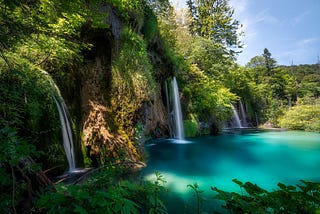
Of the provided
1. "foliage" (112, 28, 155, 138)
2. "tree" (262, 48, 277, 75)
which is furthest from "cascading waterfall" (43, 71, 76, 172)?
"tree" (262, 48, 277, 75)

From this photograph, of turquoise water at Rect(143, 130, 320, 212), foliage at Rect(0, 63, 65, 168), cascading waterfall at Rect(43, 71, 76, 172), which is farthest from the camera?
cascading waterfall at Rect(43, 71, 76, 172)

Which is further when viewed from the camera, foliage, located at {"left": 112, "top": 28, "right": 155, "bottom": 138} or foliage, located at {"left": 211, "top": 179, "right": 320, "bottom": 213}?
foliage, located at {"left": 112, "top": 28, "right": 155, "bottom": 138}

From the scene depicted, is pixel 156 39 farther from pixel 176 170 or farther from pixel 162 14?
pixel 176 170

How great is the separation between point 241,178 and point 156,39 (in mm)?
Answer: 7199

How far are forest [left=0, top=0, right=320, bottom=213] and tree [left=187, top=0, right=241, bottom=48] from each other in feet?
17.3

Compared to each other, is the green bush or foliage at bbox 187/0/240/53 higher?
foliage at bbox 187/0/240/53

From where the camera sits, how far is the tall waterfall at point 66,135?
489cm

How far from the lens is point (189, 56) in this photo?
638 inches

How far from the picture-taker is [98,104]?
5633 millimetres

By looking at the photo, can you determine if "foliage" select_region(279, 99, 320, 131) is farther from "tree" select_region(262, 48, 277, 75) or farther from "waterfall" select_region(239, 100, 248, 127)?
"tree" select_region(262, 48, 277, 75)

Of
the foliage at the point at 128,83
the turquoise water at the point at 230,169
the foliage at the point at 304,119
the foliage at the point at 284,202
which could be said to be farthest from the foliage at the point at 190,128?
the foliage at the point at 284,202

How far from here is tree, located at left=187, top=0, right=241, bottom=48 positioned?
21.4m

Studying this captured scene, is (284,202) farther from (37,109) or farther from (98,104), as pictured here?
(98,104)

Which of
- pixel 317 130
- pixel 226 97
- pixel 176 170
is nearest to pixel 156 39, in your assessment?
pixel 176 170
